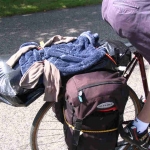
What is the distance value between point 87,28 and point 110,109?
353 centimetres

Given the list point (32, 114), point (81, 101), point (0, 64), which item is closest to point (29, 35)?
point (32, 114)

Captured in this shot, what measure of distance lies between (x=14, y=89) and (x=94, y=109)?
561 millimetres

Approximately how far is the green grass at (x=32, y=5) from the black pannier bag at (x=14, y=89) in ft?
14.0

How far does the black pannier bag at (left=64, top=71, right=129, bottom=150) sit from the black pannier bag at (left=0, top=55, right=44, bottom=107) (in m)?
0.25

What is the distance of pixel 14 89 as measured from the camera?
7.16 ft

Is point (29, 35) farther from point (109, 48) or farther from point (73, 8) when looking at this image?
point (109, 48)

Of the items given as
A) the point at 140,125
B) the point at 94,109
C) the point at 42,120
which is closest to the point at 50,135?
the point at 42,120

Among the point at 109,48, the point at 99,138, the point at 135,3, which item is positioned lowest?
the point at 99,138

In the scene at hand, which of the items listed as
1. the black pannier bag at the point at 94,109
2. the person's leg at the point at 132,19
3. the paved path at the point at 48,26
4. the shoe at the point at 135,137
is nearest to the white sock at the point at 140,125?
the shoe at the point at 135,137

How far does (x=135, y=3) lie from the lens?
2.08 meters

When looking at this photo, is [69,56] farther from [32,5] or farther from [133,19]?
[32,5]

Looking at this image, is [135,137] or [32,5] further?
[32,5]

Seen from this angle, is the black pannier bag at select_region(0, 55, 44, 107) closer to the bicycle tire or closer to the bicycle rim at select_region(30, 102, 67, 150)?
the bicycle tire

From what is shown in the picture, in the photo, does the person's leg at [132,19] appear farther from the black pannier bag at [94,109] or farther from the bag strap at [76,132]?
the bag strap at [76,132]
